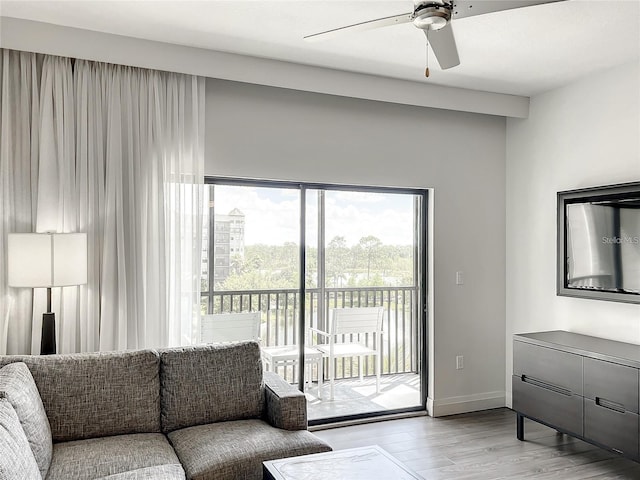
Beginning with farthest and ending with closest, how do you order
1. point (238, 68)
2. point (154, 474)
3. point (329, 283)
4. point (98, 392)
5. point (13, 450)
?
1. point (329, 283)
2. point (238, 68)
3. point (98, 392)
4. point (154, 474)
5. point (13, 450)

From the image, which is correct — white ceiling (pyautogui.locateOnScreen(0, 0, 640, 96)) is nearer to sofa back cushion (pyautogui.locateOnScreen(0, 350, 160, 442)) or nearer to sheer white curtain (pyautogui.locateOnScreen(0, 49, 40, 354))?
sheer white curtain (pyautogui.locateOnScreen(0, 49, 40, 354))

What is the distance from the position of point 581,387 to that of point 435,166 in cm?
207

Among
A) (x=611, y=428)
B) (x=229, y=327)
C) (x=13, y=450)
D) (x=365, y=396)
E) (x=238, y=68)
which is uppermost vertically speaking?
(x=238, y=68)

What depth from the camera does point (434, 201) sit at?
443cm

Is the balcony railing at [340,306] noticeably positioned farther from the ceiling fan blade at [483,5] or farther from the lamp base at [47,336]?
the ceiling fan blade at [483,5]

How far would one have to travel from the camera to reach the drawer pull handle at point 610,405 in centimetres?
308

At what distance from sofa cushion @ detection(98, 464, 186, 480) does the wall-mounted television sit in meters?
3.08

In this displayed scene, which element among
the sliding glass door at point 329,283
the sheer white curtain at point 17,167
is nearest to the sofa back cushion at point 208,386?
the sliding glass door at point 329,283

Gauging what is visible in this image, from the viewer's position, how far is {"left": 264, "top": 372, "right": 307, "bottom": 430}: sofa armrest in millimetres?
2775

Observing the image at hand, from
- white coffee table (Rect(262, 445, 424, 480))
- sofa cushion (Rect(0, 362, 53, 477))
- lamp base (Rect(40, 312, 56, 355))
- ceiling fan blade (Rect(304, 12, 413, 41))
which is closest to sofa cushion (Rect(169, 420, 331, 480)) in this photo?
white coffee table (Rect(262, 445, 424, 480))

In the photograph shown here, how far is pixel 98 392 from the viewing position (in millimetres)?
2676

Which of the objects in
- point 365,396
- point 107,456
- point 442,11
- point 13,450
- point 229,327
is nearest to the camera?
point 13,450

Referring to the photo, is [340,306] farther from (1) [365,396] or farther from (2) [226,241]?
(2) [226,241]

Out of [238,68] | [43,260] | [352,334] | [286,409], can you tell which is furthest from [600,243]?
[43,260]
